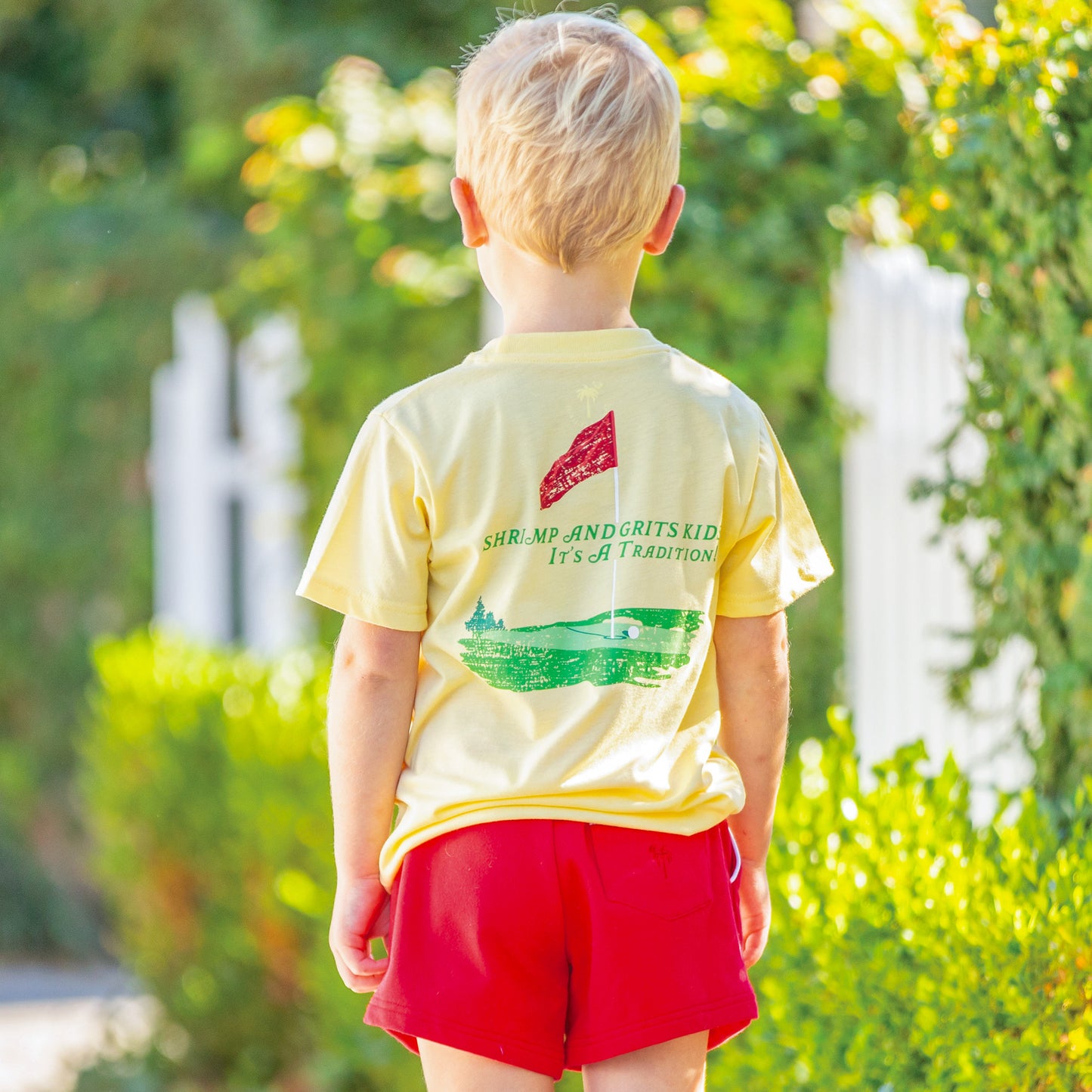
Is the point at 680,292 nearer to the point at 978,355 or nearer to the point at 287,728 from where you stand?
the point at 978,355

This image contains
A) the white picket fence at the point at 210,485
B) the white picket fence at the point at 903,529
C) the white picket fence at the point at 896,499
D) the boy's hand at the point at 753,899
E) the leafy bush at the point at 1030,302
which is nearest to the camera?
the boy's hand at the point at 753,899

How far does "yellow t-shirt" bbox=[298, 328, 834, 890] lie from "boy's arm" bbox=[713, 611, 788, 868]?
0.09 m

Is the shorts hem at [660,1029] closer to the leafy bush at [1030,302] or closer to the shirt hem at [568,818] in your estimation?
the shirt hem at [568,818]

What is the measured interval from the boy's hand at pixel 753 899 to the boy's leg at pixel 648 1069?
0.18m

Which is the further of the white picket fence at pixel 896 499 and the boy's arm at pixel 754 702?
the white picket fence at pixel 896 499

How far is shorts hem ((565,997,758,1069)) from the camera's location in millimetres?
1592

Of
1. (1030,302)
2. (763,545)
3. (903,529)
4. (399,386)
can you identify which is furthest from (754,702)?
(399,386)

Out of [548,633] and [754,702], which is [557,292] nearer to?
[548,633]

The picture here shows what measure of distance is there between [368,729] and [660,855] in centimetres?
34

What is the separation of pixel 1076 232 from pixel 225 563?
5.11m

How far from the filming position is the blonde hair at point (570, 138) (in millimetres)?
1575

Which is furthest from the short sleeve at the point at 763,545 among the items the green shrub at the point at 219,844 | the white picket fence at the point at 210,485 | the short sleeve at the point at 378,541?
the white picket fence at the point at 210,485

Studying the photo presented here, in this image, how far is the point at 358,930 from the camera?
1699mm

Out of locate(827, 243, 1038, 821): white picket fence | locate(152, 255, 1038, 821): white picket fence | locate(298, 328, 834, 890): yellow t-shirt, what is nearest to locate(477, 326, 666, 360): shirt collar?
locate(298, 328, 834, 890): yellow t-shirt
